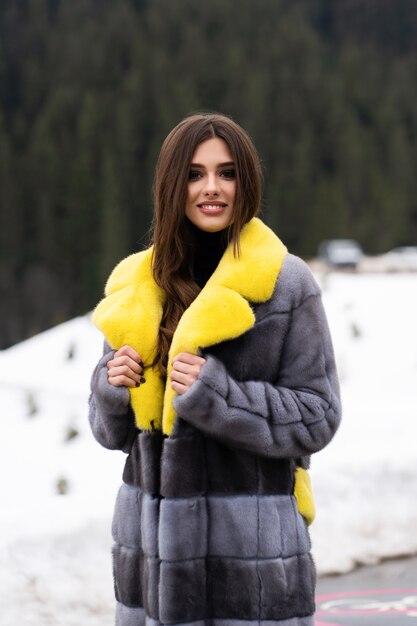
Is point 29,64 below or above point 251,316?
above

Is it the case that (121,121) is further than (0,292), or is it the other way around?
(121,121)

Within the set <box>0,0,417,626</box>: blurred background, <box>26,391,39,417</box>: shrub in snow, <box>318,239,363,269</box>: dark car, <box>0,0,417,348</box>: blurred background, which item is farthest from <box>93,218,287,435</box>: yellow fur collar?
<box>0,0,417,348</box>: blurred background

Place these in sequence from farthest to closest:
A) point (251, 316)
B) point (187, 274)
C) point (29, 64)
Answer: point (29, 64) → point (187, 274) → point (251, 316)

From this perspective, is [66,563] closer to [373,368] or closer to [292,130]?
[373,368]

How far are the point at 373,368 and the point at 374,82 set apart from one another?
222 ft

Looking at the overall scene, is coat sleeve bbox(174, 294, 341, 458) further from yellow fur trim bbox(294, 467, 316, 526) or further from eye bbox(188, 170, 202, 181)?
eye bbox(188, 170, 202, 181)

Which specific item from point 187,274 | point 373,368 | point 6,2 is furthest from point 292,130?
point 187,274

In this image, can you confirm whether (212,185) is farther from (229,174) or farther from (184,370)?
(184,370)

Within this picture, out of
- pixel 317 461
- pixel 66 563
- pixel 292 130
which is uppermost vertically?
pixel 292 130

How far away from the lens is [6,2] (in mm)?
76000

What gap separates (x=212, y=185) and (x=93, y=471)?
12.8ft

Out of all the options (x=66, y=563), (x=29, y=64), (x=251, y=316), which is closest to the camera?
(x=251, y=316)

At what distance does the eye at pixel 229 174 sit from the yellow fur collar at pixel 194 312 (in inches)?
4.3

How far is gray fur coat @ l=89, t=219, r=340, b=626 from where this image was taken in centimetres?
225
